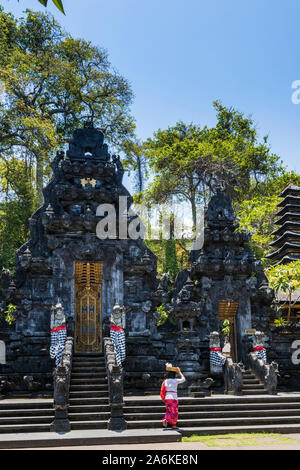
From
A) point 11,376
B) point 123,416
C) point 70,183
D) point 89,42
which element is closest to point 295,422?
point 123,416

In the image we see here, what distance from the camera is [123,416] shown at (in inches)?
438

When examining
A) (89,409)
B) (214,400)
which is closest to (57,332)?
(89,409)

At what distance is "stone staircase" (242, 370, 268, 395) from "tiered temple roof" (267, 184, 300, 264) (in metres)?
16.1

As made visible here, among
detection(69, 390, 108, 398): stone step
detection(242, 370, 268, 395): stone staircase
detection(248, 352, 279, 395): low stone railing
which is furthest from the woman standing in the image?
detection(248, 352, 279, 395): low stone railing

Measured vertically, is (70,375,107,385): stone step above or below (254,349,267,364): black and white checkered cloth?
below

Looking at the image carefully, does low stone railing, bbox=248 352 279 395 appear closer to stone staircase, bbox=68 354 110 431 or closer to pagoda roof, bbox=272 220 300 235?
stone staircase, bbox=68 354 110 431

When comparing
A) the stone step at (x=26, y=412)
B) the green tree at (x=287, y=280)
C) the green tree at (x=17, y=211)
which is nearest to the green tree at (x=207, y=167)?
the green tree at (x=17, y=211)

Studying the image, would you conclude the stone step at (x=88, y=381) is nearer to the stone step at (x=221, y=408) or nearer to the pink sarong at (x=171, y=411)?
the stone step at (x=221, y=408)

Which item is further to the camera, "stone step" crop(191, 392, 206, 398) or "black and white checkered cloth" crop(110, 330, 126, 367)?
"black and white checkered cloth" crop(110, 330, 126, 367)

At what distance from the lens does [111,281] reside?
18.2m

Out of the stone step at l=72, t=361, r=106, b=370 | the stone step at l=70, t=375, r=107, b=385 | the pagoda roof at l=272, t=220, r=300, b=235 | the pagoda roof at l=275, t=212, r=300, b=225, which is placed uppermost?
the pagoda roof at l=275, t=212, r=300, b=225

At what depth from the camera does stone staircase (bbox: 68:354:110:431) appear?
11.2 m

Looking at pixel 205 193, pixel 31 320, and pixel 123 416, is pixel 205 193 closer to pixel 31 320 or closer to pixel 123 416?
pixel 31 320
